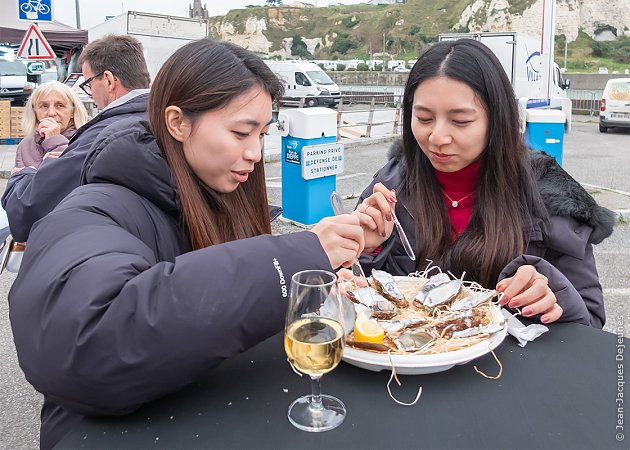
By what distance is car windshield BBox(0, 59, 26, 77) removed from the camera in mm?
18391

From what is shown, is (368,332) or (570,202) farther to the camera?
(570,202)

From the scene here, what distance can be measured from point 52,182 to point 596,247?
5.62 meters

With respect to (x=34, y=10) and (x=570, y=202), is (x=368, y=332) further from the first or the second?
(x=34, y=10)

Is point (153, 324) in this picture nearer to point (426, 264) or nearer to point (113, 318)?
point (113, 318)

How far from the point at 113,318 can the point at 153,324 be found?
77mm

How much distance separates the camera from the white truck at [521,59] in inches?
589

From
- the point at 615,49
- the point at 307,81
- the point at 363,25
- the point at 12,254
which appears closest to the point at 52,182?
the point at 12,254

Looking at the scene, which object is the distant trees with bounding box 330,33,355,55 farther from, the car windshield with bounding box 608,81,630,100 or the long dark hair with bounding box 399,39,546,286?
the long dark hair with bounding box 399,39,546,286

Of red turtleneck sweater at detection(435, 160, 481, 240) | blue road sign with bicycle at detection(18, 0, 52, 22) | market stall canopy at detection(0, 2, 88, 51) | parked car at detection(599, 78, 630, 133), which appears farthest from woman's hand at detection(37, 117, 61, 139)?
market stall canopy at detection(0, 2, 88, 51)

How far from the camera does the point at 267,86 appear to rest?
1800mm

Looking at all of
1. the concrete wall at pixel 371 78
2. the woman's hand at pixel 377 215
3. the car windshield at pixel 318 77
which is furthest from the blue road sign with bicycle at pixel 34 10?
the concrete wall at pixel 371 78

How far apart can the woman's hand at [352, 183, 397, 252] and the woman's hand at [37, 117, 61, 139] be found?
3.58 metres

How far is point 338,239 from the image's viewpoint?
56.9 inches

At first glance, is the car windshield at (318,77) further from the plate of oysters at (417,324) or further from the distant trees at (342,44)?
the distant trees at (342,44)
